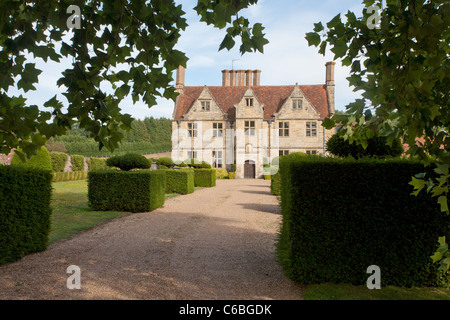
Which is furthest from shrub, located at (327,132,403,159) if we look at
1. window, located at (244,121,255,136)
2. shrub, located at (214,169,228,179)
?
shrub, located at (214,169,228,179)

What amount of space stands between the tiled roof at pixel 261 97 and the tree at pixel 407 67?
33.2m

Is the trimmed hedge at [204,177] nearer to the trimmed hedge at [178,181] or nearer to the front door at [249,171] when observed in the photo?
the trimmed hedge at [178,181]

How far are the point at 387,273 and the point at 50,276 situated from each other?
16.8ft

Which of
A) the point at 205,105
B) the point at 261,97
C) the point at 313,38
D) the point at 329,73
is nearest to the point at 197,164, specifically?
the point at 205,105

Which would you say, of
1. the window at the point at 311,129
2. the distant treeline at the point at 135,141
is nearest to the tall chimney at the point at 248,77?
the window at the point at 311,129

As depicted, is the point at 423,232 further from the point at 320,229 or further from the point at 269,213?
the point at 269,213

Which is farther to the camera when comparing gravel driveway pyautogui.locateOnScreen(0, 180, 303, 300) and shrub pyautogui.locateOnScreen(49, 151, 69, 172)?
shrub pyautogui.locateOnScreen(49, 151, 69, 172)

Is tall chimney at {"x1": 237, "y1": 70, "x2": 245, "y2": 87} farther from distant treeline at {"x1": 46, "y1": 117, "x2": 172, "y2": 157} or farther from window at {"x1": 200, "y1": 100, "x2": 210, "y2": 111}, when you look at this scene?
distant treeline at {"x1": 46, "y1": 117, "x2": 172, "y2": 157}

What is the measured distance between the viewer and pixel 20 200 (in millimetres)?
6137

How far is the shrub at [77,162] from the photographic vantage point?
32.9 metres

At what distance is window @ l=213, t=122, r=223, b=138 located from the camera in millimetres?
36375

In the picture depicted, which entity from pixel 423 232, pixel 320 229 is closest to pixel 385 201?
pixel 423 232

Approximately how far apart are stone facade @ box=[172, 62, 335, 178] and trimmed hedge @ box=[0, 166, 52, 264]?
94.9 ft

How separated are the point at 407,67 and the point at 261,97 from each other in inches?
1422
